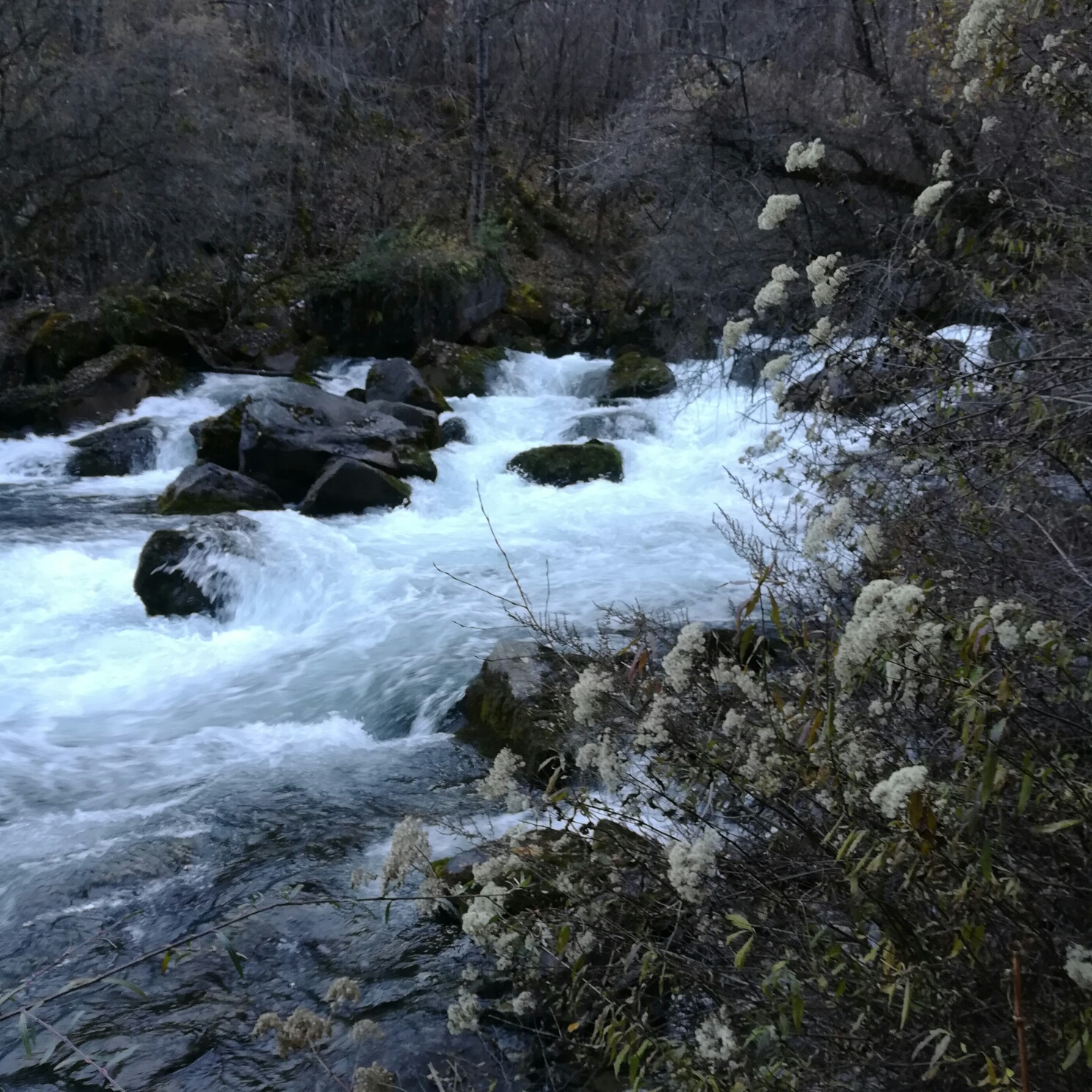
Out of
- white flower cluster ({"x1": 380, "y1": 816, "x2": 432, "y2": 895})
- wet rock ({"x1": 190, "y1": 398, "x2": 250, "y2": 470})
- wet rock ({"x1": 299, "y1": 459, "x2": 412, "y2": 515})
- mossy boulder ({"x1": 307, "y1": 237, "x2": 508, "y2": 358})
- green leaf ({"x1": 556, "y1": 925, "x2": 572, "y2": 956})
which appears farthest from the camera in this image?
mossy boulder ({"x1": 307, "y1": 237, "x2": 508, "y2": 358})

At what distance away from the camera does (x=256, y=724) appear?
6148 mm

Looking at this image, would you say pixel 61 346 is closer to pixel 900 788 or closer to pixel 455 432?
pixel 455 432

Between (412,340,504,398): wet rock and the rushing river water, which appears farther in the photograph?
(412,340,504,398): wet rock

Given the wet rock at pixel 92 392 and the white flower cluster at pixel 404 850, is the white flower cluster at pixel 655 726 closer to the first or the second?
the white flower cluster at pixel 404 850

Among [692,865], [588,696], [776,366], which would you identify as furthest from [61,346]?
[692,865]

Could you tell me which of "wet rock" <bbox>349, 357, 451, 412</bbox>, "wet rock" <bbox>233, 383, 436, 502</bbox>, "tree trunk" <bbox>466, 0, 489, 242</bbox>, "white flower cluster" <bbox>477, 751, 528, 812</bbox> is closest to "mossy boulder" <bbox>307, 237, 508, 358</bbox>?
"tree trunk" <bbox>466, 0, 489, 242</bbox>

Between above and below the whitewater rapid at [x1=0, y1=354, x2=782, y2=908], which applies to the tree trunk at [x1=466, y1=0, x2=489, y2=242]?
above

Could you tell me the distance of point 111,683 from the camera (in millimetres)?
6859

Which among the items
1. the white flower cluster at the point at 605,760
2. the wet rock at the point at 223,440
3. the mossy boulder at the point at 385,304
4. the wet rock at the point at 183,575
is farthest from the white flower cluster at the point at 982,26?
the mossy boulder at the point at 385,304

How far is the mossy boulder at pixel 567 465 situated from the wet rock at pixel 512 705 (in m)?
6.59

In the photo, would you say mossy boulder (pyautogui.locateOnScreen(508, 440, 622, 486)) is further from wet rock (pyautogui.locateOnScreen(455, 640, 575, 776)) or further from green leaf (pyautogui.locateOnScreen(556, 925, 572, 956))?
green leaf (pyautogui.locateOnScreen(556, 925, 572, 956))

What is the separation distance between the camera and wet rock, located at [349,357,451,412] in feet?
46.9

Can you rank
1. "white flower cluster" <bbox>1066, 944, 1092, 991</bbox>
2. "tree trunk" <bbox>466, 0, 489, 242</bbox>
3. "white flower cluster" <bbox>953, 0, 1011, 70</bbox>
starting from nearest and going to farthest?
"white flower cluster" <bbox>1066, 944, 1092, 991</bbox> → "white flower cluster" <bbox>953, 0, 1011, 70</bbox> → "tree trunk" <bbox>466, 0, 489, 242</bbox>

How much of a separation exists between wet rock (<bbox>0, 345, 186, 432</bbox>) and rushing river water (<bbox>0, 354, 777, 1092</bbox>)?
644 mm
